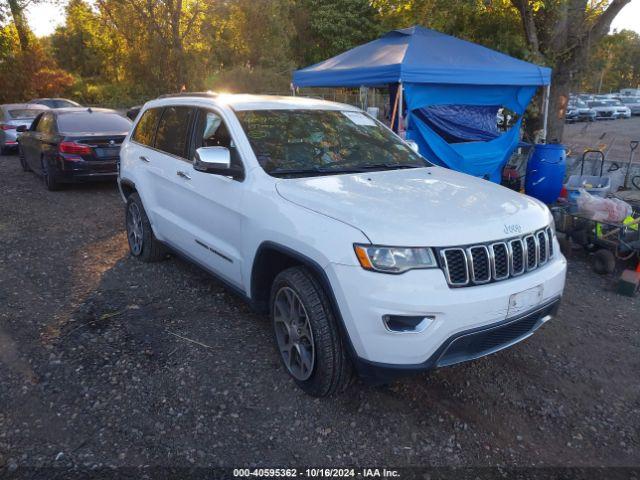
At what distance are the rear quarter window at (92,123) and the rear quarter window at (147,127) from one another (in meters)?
4.02

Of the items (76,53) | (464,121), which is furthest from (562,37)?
(76,53)

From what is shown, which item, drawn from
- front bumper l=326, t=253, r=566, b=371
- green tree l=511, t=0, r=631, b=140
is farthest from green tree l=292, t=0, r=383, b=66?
front bumper l=326, t=253, r=566, b=371

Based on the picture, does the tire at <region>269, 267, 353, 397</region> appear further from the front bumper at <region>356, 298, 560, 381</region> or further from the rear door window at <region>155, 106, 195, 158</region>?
the rear door window at <region>155, 106, 195, 158</region>

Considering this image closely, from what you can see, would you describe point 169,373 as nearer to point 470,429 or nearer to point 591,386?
point 470,429

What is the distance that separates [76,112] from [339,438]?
8.70 meters

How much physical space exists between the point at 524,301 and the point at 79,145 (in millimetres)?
8005

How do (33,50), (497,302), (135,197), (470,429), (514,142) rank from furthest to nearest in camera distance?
(33,50)
(514,142)
(135,197)
(470,429)
(497,302)

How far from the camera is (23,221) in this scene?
7.33 m

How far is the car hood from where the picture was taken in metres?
2.64

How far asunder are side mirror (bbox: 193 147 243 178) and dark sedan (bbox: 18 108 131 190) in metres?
6.08

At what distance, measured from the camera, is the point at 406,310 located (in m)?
2.50

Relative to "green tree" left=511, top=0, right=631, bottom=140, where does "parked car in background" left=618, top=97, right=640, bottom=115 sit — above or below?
below

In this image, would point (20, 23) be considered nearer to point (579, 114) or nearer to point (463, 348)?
point (463, 348)

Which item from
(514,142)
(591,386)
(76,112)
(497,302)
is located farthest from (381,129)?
(76,112)
